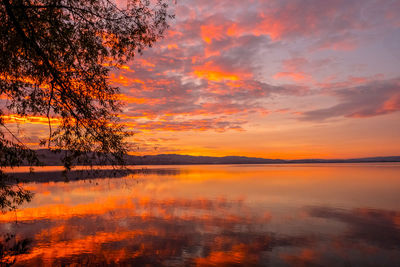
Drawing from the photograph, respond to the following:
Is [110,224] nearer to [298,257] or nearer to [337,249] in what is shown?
[298,257]

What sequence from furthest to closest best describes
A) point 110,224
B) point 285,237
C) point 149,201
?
→ 1. point 149,201
2. point 110,224
3. point 285,237

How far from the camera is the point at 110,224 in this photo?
76.8 ft

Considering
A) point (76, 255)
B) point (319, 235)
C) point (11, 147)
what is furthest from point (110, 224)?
point (319, 235)

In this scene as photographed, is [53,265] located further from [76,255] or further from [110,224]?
[110,224]

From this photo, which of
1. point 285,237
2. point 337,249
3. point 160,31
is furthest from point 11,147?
point 337,249

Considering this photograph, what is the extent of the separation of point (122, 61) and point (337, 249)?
54.6ft

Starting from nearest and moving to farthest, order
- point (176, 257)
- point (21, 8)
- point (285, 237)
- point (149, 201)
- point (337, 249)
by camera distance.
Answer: point (21, 8)
point (176, 257)
point (337, 249)
point (285, 237)
point (149, 201)

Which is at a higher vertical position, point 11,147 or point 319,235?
point 11,147

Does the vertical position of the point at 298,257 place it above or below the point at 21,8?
below

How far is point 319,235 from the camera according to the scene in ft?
66.2

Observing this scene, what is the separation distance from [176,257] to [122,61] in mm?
11067

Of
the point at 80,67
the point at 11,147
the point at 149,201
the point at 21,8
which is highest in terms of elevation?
the point at 21,8

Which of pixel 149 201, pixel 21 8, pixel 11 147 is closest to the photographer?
pixel 21 8

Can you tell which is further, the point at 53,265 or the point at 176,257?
the point at 176,257
